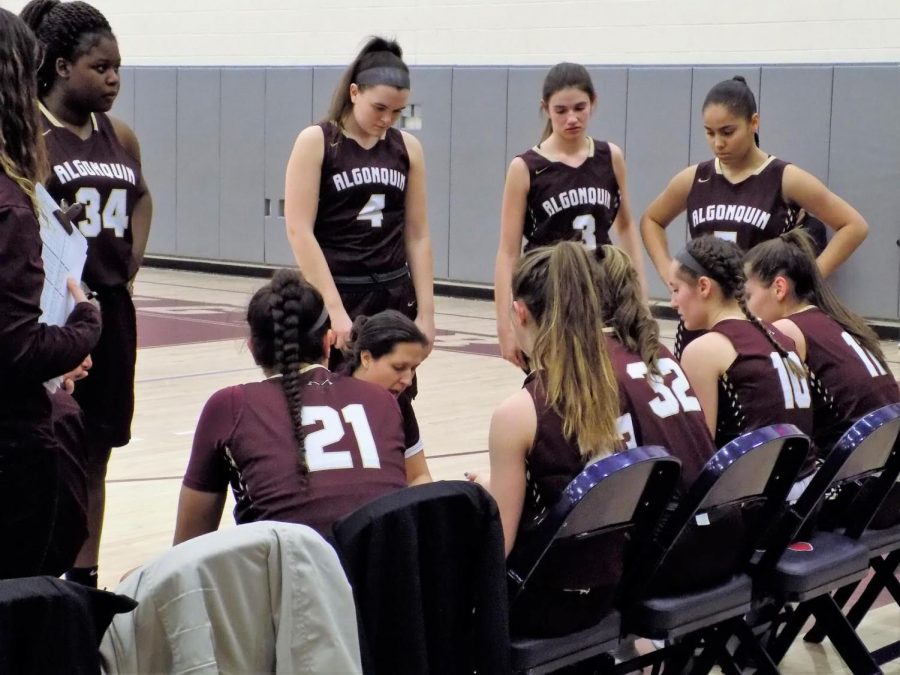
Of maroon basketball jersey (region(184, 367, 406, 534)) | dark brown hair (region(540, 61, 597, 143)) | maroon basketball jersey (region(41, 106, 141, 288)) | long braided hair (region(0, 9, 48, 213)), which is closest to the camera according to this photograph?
long braided hair (region(0, 9, 48, 213))

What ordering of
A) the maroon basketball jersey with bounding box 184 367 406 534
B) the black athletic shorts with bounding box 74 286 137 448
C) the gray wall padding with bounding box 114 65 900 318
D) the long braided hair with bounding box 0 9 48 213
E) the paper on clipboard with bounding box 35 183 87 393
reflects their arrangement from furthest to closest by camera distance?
the gray wall padding with bounding box 114 65 900 318 → the black athletic shorts with bounding box 74 286 137 448 → the maroon basketball jersey with bounding box 184 367 406 534 → the paper on clipboard with bounding box 35 183 87 393 → the long braided hair with bounding box 0 9 48 213

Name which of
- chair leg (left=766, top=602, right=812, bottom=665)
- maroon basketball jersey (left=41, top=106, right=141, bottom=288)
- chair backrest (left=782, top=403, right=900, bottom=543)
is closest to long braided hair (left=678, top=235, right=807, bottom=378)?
chair backrest (left=782, top=403, right=900, bottom=543)

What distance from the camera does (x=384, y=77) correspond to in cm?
381

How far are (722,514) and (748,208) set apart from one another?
183 cm

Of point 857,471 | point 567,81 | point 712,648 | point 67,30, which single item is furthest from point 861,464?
point 67,30

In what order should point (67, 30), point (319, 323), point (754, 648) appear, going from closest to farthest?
1. point (319, 323)
2. point (754, 648)
3. point (67, 30)

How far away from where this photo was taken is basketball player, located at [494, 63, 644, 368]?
4.24 meters

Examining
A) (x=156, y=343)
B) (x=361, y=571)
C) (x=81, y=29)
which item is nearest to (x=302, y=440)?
(x=361, y=571)

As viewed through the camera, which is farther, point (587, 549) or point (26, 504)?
point (587, 549)

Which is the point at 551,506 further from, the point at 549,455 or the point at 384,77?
the point at 384,77

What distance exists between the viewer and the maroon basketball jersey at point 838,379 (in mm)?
3330

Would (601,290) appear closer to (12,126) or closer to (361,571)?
(361,571)

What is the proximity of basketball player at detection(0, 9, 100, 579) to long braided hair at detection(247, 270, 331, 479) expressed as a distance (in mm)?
411

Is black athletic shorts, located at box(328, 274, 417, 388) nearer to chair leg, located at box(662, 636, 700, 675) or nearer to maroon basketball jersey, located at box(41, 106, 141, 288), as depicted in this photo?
maroon basketball jersey, located at box(41, 106, 141, 288)
